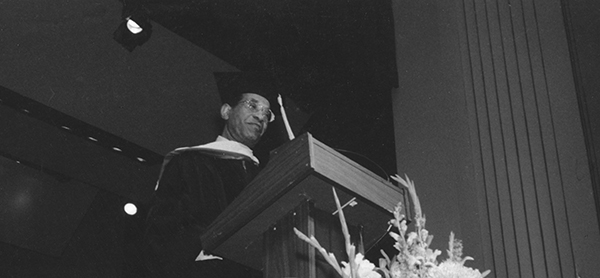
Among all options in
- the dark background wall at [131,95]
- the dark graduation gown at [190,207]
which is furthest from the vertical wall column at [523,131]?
the dark background wall at [131,95]

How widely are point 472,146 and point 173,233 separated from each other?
0.99m

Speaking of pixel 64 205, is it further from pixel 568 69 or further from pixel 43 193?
pixel 568 69

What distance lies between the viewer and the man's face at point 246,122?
3941 mm

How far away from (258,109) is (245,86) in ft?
0.75

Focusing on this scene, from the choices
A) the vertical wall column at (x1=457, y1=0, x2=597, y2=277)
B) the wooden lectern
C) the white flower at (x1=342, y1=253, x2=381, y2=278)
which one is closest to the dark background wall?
the vertical wall column at (x1=457, y1=0, x2=597, y2=277)

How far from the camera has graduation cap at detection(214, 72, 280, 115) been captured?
414cm

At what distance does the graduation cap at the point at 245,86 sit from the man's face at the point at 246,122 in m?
0.07

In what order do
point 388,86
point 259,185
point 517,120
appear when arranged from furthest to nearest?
point 388,86 → point 517,120 → point 259,185

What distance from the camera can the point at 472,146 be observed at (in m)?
2.92

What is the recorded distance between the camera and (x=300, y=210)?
1.81 m

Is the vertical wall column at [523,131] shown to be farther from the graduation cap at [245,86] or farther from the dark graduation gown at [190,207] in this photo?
the graduation cap at [245,86]

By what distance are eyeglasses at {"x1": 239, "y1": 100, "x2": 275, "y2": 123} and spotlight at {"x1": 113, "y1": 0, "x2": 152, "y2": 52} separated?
768 mm

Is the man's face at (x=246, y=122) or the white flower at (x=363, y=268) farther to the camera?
the man's face at (x=246, y=122)

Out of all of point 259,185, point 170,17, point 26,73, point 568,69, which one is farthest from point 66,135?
point 259,185
